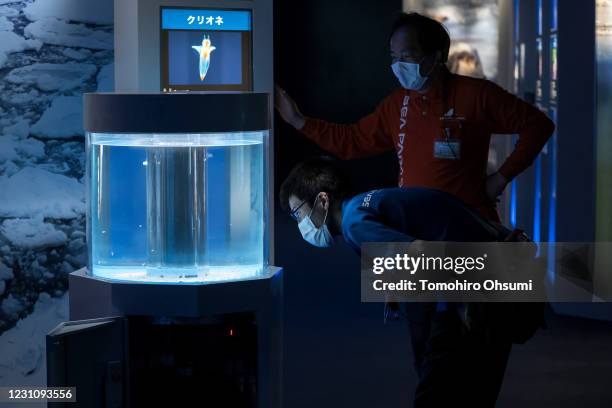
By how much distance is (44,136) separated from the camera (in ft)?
11.4

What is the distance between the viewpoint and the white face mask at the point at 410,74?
393 centimetres

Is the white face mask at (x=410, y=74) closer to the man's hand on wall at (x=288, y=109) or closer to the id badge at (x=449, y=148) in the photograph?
the id badge at (x=449, y=148)

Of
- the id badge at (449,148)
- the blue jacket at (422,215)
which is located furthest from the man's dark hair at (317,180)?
the id badge at (449,148)

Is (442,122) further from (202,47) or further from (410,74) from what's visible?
(202,47)

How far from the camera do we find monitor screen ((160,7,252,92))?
3.38 meters

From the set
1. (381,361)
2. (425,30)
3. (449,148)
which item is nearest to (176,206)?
(449,148)

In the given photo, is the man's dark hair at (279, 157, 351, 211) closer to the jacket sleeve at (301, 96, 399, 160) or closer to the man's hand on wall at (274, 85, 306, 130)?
the man's hand on wall at (274, 85, 306, 130)

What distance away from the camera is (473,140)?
3908 mm

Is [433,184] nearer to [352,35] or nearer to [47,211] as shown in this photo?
[47,211]

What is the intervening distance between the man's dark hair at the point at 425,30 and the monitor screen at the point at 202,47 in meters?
0.75

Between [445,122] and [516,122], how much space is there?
0.89 feet

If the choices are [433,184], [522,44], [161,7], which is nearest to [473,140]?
[433,184]

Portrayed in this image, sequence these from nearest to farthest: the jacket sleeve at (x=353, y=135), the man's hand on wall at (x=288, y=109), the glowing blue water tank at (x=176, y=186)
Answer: the glowing blue water tank at (x=176, y=186) < the man's hand on wall at (x=288, y=109) < the jacket sleeve at (x=353, y=135)

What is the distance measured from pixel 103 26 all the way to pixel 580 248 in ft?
12.4
